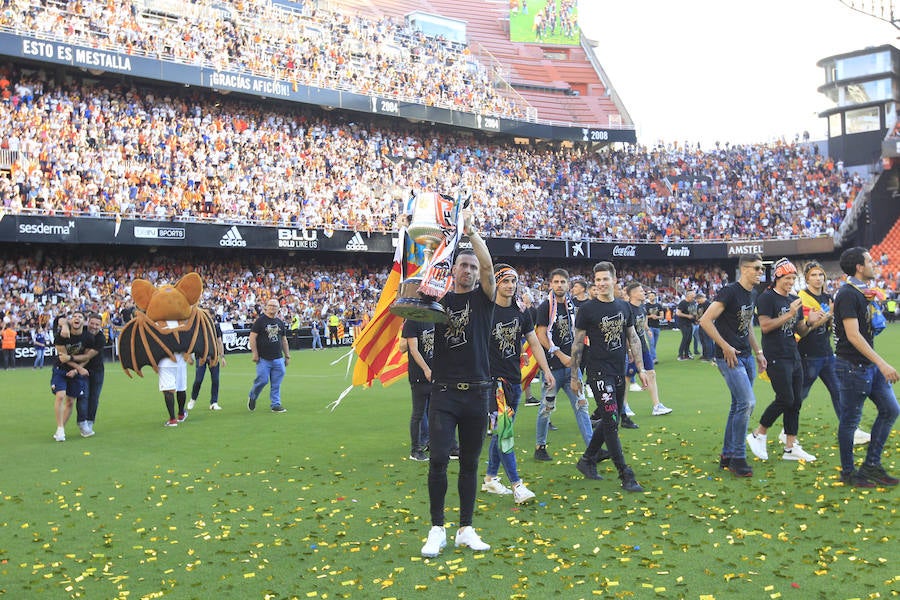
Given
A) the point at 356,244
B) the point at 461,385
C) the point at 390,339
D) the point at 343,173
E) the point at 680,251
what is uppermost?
the point at 343,173

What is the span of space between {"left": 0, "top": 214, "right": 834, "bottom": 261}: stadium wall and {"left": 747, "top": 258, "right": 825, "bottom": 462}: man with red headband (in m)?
25.2

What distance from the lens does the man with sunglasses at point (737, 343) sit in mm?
7664

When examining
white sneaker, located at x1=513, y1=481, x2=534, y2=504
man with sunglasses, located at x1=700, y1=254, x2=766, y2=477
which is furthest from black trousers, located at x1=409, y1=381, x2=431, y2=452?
man with sunglasses, located at x1=700, y1=254, x2=766, y2=477

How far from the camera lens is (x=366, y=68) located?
41094 millimetres

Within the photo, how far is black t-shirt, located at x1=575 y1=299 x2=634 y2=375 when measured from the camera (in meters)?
7.73

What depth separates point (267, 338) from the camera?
13703mm

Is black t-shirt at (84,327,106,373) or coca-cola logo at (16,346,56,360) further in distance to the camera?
coca-cola logo at (16,346,56,360)

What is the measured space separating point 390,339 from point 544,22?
50016 mm

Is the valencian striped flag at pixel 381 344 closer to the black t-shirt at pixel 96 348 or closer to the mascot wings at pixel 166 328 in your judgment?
the mascot wings at pixel 166 328

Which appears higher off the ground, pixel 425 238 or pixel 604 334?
pixel 425 238

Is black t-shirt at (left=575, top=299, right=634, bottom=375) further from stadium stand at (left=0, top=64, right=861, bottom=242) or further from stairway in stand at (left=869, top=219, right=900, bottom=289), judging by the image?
stairway in stand at (left=869, top=219, right=900, bottom=289)

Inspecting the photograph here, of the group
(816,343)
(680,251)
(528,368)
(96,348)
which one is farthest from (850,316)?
(680,251)

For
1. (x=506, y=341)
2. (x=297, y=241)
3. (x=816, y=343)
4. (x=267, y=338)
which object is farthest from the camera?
(x=297, y=241)

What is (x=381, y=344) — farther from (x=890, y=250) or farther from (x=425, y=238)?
(x=890, y=250)
